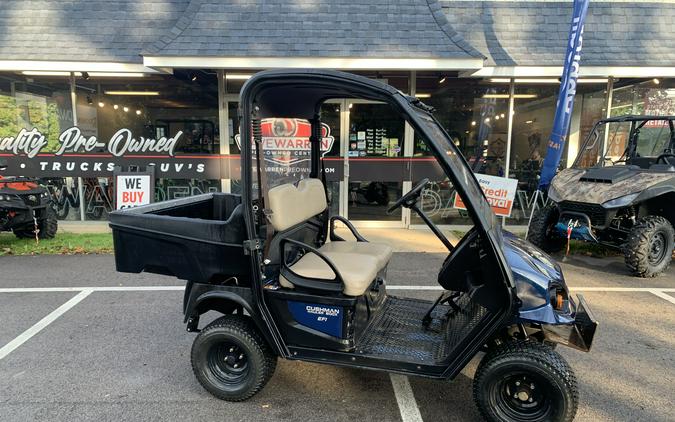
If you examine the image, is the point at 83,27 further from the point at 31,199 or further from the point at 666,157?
the point at 666,157

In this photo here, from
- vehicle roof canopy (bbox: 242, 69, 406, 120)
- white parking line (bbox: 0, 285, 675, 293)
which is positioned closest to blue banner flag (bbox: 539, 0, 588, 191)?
white parking line (bbox: 0, 285, 675, 293)

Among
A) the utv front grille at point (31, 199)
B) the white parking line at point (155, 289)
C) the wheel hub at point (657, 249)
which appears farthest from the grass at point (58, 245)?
the wheel hub at point (657, 249)

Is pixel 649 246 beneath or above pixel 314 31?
beneath

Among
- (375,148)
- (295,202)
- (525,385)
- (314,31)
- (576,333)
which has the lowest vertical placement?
(525,385)

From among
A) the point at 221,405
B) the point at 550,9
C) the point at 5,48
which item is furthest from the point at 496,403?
the point at 5,48

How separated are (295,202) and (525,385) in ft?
6.02

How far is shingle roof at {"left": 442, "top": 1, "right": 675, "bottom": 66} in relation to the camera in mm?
7332

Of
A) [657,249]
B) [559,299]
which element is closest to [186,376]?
[559,299]

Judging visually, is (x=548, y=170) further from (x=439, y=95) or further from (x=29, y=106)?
(x=29, y=106)

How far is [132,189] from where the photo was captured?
7309 mm

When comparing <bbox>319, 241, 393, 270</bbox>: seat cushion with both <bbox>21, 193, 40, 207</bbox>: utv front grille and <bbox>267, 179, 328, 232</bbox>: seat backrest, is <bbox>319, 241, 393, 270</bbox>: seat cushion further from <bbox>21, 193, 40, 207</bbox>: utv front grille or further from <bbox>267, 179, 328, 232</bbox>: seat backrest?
<bbox>21, 193, 40, 207</bbox>: utv front grille

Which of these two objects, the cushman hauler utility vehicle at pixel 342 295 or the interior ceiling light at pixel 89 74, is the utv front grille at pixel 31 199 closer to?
the interior ceiling light at pixel 89 74

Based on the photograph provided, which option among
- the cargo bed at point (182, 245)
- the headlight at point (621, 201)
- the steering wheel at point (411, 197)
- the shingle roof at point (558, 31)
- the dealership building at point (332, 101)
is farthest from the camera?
the dealership building at point (332, 101)

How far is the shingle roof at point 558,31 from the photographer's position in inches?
289
